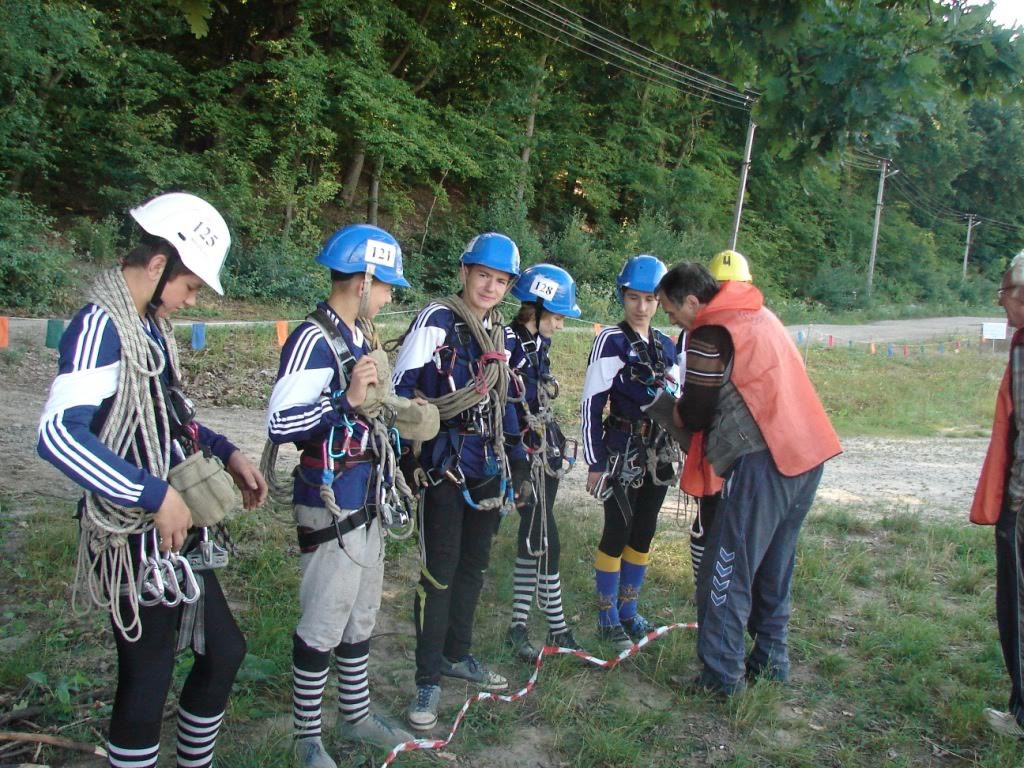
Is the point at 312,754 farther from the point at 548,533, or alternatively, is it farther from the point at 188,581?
the point at 548,533

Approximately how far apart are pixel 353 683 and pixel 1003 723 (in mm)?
2836

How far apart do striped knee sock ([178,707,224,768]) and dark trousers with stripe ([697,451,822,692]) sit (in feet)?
7.17

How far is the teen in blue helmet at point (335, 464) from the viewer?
2889 mm

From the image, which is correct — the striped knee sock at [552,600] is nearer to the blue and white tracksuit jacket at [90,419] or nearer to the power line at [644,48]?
the blue and white tracksuit jacket at [90,419]

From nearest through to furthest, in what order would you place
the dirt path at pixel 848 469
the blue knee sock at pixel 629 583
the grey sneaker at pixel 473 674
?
the grey sneaker at pixel 473 674, the blue knee sock at pixel 629 583, the dirt path at pixel 848 469

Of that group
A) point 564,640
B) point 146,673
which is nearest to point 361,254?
point 146,673

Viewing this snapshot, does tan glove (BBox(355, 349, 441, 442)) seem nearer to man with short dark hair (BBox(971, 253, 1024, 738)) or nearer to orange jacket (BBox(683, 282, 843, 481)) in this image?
orange jacket (BBox(683, 282, 843, 481))

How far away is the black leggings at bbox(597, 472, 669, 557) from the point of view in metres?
4.29

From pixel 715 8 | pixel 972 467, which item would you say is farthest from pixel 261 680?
pixel 972 467

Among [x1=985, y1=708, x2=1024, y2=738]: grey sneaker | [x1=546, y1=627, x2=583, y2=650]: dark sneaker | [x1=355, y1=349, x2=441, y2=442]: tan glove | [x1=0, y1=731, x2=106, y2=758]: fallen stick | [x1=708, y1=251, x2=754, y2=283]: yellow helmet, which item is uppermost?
[x1=708, y1=251, x2=754, y2=283]: yellow helmet

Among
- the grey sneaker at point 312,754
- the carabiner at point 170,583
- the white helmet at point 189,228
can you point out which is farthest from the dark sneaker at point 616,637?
the white helmet at point 189,228


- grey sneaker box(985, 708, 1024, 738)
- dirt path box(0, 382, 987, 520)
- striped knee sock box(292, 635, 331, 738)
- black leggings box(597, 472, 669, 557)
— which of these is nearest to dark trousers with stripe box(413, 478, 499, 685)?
striped knee sock box(292, 635, 331, 738)

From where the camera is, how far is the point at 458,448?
3531 mm

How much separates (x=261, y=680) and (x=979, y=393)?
692 inches
